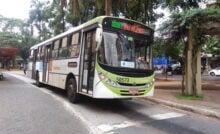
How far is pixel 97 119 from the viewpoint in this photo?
9.54 m

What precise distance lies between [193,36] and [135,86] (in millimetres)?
5069

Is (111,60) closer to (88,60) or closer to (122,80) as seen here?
(122,80)

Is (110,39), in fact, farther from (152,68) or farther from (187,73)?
(187,73)

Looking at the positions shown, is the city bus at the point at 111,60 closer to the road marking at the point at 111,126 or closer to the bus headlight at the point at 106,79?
the bus headlight at the point at 106,79

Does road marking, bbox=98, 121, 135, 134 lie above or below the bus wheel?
below

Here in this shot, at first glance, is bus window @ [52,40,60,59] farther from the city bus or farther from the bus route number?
the bus route number

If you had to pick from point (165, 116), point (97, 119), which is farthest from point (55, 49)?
point (165, 116)

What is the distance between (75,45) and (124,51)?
287 centimetres

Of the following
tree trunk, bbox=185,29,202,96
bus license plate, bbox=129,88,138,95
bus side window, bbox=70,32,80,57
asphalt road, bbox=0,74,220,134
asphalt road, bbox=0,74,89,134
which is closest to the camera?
asphalt road, bbox=0,74,89,134

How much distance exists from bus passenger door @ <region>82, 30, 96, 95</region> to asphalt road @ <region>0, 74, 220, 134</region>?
37.6 inches

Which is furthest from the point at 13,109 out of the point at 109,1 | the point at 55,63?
the point at 109,1

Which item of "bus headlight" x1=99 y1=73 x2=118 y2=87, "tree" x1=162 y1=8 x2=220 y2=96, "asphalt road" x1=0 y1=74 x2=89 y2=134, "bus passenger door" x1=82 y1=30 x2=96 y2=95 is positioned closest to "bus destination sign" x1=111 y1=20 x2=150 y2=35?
"bus passenger door" x1=82 y1=30 x2=96 y2=95

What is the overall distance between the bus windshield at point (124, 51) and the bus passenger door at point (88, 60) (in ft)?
2.14

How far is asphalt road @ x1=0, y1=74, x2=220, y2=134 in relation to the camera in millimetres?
8078
